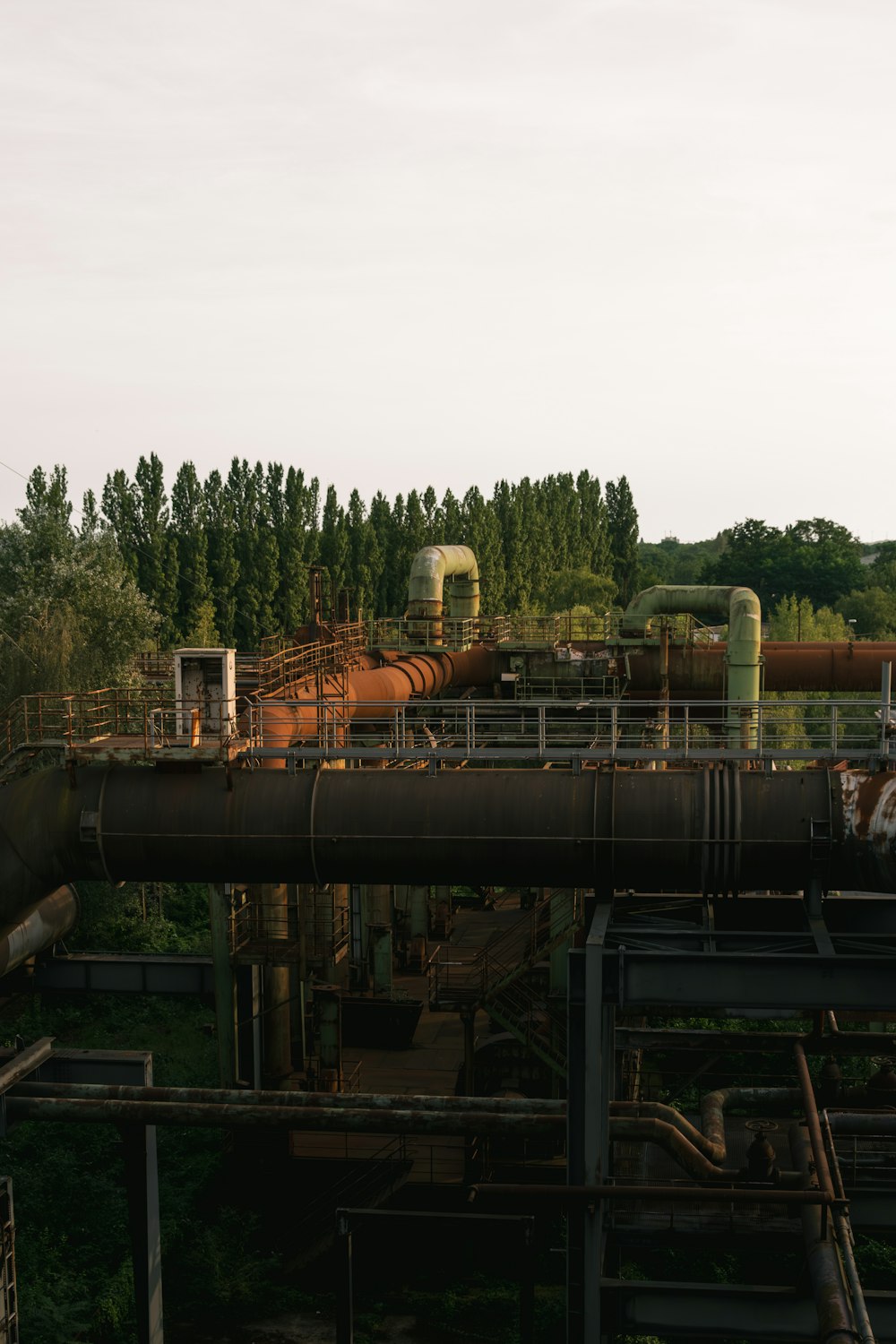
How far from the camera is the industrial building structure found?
14844 mm

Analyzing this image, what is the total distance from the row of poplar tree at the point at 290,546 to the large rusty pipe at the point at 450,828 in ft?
140

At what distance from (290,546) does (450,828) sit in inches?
2277

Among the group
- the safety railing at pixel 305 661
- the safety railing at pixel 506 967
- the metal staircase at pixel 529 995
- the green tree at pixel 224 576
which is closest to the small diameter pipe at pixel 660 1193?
the safety railing at pixel 506 967

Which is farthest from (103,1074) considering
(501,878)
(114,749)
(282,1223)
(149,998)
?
(149,998)

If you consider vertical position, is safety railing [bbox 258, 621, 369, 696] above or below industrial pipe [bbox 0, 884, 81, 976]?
above

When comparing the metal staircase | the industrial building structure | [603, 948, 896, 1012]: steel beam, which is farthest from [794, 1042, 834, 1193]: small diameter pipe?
the metal staircase

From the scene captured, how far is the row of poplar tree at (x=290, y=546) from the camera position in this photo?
7031 cm

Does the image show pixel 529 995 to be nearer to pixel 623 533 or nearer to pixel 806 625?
pixel 806 625

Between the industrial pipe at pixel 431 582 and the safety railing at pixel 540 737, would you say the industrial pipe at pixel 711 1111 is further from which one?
the industrial pipe at pixel 431 582

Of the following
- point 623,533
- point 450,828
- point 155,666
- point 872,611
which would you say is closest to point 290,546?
point 155,666

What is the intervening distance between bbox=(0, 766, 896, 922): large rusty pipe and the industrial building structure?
4 centimetres

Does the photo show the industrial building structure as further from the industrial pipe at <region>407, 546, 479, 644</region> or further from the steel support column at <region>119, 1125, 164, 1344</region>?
the industrial pipe at <region>407, 546, 479, 644</region>

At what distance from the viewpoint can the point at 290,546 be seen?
74.7m

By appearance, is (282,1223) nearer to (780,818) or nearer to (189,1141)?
(189,1141)
